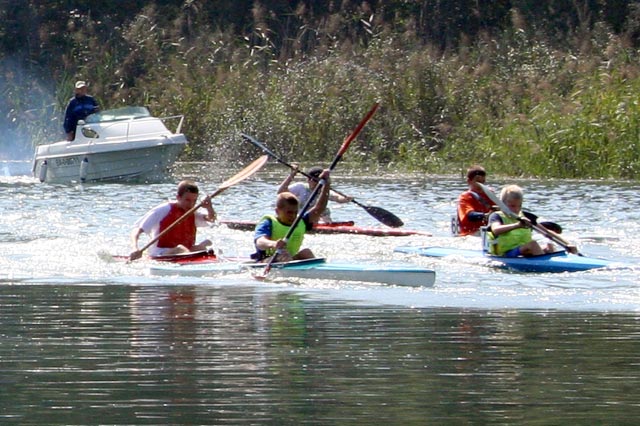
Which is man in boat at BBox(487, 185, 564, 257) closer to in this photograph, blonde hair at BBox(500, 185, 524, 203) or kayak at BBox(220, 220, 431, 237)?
blonde hair at BBox(500, 185, 524, 203)

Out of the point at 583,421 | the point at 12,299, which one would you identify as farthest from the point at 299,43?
the point at 583,421

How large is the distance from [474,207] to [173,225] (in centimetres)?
354

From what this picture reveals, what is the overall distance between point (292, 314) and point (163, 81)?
837 inches

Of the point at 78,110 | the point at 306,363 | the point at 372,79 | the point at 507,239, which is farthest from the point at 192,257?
the point at 372,79

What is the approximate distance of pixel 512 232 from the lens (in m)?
14.9

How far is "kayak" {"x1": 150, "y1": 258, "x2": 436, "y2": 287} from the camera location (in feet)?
42.9

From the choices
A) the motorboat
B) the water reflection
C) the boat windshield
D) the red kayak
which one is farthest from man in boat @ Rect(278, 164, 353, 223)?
the boat windshield

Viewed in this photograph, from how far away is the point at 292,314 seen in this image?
11.2 m

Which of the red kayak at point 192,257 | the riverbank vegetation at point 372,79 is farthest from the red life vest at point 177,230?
the riverbank vegetation at point 372,79

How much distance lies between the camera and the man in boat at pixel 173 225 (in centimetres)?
1463

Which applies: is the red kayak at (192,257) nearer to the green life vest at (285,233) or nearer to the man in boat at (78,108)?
the green life vest at (285,233)

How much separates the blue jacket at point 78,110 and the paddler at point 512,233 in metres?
13.0

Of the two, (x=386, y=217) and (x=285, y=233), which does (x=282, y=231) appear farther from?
(x=386, y=217)

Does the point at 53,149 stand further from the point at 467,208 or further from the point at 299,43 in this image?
the point at 467,208
